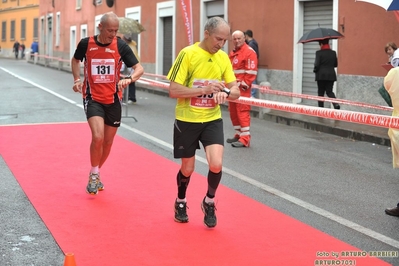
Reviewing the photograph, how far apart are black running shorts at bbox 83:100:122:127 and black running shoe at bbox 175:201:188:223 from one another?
4.94 feet

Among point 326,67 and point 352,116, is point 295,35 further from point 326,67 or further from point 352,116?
point 352,116

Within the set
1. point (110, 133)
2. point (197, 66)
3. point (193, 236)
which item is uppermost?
point (197, 66)

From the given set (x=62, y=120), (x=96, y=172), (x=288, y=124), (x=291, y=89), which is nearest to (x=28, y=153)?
(x=96, y=172)

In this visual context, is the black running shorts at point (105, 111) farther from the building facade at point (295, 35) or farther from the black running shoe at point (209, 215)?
the building facade at point (295, 35)

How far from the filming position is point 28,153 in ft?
35.5

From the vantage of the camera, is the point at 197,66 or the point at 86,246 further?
the point at 197,66

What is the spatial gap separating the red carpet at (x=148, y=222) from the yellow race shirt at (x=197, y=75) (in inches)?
40.5

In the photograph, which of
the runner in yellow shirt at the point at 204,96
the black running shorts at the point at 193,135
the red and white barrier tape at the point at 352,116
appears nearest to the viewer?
the runner in yellow shirt at the point at 204,96

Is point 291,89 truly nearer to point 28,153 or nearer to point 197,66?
point 28,153

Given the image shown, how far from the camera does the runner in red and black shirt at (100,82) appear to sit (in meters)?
7.75

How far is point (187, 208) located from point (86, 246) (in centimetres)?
145

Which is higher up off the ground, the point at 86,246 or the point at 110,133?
the point at 110,133

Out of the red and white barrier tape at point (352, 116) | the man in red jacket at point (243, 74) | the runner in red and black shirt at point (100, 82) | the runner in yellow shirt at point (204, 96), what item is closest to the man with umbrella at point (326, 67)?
the man in red jacket at point (243, 74)

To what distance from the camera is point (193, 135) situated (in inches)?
262
